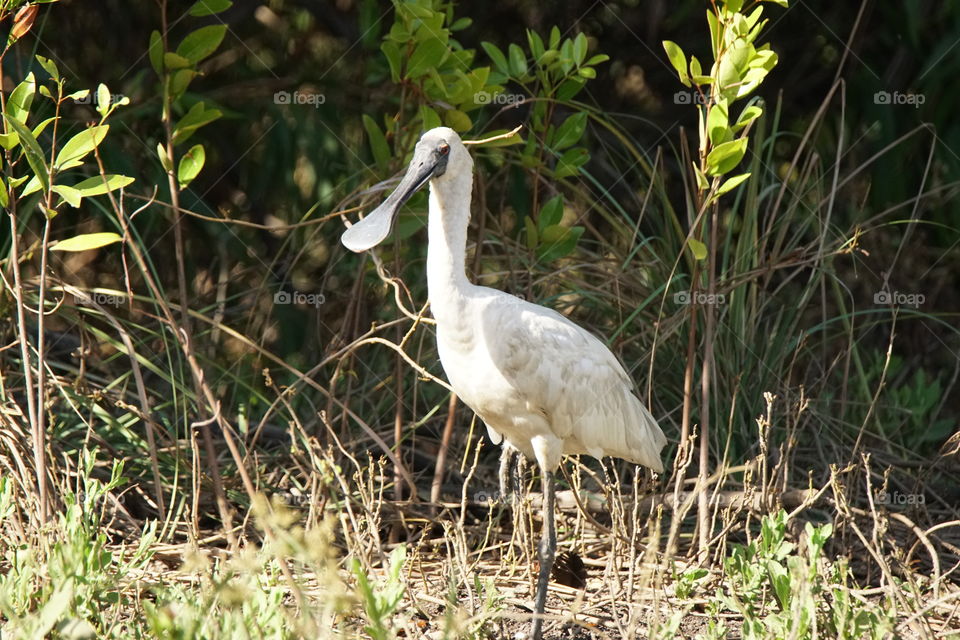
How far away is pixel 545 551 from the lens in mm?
3672

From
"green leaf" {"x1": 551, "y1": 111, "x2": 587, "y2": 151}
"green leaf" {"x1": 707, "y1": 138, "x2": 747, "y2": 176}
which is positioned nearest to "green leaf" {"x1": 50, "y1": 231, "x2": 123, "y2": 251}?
"green leaf" {"x1": 551, "y1": 111, "x2": 587, "y2": 151}

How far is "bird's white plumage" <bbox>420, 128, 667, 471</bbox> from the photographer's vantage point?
11.7 ft

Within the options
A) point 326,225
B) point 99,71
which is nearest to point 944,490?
point 326,225

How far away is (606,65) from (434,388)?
2478 millimetres

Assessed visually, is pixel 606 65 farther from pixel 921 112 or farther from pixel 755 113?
pixel 755 113

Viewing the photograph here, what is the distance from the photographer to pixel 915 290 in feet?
20.1

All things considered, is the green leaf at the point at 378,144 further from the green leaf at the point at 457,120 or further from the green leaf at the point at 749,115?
the green leaf at the point at 749,115

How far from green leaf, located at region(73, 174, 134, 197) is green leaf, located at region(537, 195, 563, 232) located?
1518 millimetres
